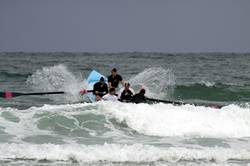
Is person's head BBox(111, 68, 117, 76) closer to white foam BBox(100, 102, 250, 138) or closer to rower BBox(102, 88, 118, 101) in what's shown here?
rower BBox(102, 88, 118, 101)

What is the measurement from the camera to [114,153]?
10.8 m

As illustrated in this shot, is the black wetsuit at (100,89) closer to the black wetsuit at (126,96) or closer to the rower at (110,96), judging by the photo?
the rower at (110,96)

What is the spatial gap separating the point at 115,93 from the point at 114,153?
603cm

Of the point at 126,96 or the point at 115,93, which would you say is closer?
the point at 126,96

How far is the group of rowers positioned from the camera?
51.5 feet

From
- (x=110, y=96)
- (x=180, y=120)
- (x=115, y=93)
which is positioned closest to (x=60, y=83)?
(x=115, y=93)

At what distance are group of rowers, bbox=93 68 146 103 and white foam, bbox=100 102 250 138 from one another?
661mm

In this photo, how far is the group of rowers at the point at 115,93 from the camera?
15703mm

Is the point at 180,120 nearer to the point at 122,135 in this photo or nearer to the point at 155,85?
the point at 122,135

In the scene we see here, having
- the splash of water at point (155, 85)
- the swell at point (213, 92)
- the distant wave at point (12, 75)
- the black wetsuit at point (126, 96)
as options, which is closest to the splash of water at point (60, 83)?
the distant wave at point (12, 75)

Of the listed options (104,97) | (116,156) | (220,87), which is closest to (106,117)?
(104,97)

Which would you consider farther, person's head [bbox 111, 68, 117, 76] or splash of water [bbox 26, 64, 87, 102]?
splash of water [bbox 26, 64, 87, 102]

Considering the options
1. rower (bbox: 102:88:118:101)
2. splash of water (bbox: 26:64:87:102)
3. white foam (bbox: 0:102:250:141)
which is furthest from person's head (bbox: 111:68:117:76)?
splash of water (bbox: 26:64:87:102)

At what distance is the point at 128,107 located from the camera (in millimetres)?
14805
